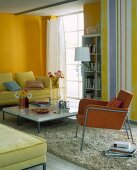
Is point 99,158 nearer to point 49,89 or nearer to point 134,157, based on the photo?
point 134,157

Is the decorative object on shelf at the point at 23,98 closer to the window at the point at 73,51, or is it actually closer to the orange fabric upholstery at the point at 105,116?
the orange fabric upholstery at the point at 105,116

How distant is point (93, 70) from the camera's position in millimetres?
7145

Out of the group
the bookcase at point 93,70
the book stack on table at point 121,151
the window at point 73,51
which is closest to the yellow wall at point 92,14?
the bookcase at point 93,70

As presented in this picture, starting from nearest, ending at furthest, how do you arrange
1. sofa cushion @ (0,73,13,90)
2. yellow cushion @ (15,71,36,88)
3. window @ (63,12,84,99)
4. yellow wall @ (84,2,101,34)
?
yellow wall @ (84,2,101,34) < sofa cushion @ (0,73,13,90) < yellow cushion @ (15,71,36,88) < window @ (63,12,84,99)

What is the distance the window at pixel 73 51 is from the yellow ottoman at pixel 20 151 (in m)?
6.21

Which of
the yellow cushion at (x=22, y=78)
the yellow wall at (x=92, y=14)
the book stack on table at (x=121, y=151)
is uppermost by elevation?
the yellow wall at (x=92, y=14)

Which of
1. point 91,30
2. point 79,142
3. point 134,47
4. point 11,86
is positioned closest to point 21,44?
point 11,86

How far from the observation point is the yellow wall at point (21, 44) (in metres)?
8.93

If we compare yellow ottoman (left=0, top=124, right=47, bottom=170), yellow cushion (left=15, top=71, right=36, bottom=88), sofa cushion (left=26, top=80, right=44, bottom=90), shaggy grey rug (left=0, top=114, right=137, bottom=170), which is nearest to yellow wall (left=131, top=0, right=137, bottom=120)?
shaggy grey rug (left=0, top=114, right=137, bottom=170)

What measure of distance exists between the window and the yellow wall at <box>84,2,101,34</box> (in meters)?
1.08

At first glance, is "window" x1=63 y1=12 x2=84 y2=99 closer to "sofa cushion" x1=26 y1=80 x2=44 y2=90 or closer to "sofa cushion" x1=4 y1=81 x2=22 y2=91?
"sofa cushion" x1=26 y1=80 x2=44 y2=90

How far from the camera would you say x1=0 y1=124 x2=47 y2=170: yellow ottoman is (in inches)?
117

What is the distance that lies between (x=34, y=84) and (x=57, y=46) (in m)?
1.81

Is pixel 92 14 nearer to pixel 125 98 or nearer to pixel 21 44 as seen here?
pixel 21 44
